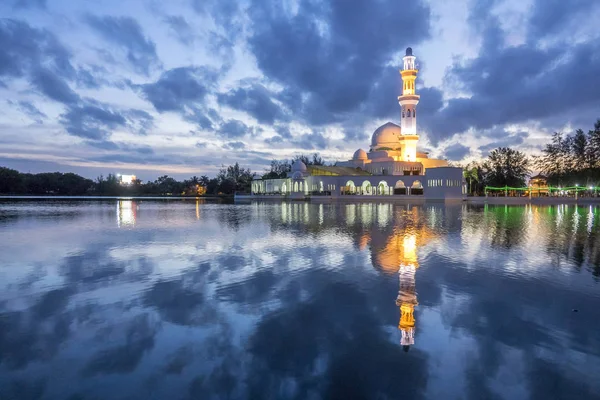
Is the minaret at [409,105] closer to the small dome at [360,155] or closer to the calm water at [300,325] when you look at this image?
the small dome at [360,155]

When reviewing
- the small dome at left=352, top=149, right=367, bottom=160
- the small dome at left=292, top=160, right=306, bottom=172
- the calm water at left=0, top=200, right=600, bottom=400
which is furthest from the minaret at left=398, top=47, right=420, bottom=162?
the calm water at left=0, top=200, right=600, bottom=400

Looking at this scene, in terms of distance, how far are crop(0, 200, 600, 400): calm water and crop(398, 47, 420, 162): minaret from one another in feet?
209

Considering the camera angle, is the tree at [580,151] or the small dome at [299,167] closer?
the tree at [580,151]

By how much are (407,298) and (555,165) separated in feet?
277

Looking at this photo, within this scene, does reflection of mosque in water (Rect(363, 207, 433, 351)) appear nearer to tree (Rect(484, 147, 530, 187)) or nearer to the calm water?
the calm water

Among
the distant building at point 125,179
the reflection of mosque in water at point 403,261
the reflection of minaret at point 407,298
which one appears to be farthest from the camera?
the distant building at point 125,179

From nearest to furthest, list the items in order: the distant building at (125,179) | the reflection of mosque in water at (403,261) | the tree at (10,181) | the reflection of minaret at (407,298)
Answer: the reflection of minaret at (407,298), the reflection of mosque in water at (403,261), the tree at (10,181), the distant building at (125,179)

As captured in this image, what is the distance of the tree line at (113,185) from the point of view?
10956 centimetres

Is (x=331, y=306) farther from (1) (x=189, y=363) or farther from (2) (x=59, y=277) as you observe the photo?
(2) (x=59, y=277)

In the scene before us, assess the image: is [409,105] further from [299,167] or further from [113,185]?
[113,185]

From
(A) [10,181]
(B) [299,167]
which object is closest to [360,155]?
(B) [299,167]

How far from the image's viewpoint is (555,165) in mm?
78500

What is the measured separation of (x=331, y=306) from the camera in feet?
26.1

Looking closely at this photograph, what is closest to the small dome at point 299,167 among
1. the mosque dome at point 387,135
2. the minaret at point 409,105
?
the mosque dome at point 387,135
